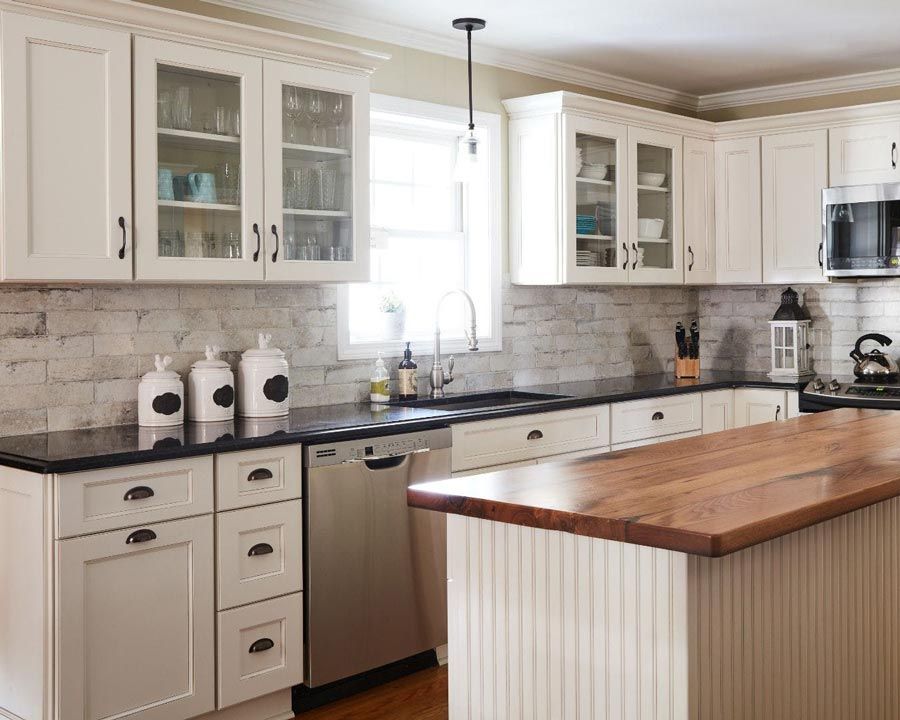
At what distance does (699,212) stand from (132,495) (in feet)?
12.1

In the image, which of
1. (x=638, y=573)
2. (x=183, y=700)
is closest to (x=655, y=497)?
(x=638, y=573)

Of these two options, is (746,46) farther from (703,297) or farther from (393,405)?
(393,405)

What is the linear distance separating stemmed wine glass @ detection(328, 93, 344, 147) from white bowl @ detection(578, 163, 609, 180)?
4.83ft

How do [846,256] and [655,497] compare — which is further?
[846,256]

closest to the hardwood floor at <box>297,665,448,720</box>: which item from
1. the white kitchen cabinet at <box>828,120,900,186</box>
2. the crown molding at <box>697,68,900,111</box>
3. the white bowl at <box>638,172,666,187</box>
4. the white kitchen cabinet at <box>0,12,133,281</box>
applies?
the white kitchen cabinet at <box>0,12,133,281</box>

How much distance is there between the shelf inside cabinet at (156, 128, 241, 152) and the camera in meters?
3.47

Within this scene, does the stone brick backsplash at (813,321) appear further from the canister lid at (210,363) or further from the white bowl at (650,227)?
the canister lid at (210,363)

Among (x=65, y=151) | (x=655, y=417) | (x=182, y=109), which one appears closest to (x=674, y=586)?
(x=65, y=151)

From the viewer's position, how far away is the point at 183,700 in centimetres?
321

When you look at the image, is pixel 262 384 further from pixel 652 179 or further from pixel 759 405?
pixel 759 405

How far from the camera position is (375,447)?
144 inches

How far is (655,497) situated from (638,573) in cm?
17

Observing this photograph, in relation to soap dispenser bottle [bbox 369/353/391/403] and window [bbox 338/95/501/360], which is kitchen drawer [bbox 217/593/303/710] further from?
window [bbox 338/95/501/360]

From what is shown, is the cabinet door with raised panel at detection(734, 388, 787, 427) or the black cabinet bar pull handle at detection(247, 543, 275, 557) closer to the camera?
the black cabinet bar pull handle at detection(247, 543, 275, 557)
